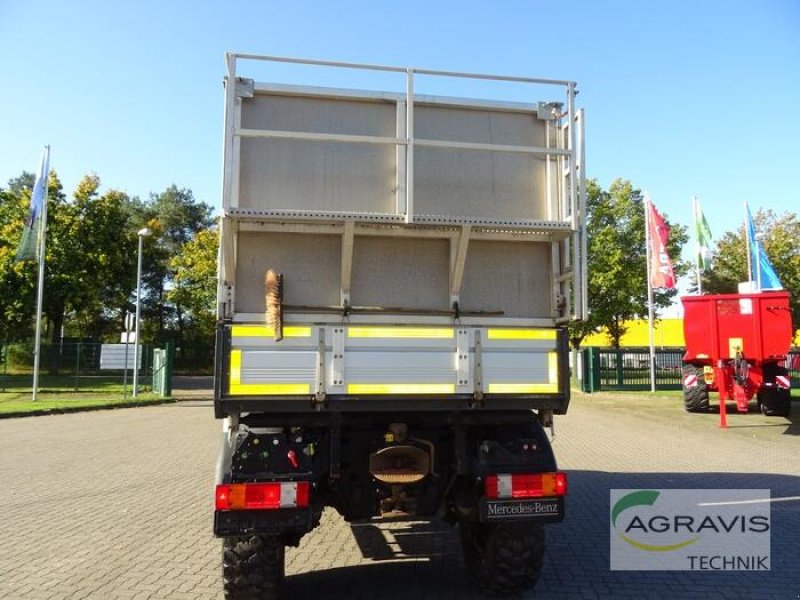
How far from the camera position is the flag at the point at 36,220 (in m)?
20.3

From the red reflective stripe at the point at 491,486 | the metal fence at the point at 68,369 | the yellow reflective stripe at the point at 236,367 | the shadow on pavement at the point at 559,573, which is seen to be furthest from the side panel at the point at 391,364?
the metal fence at the point at 68,369

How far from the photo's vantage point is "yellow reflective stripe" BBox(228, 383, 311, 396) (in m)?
3.95

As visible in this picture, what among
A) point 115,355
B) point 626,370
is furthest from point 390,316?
point 115,355

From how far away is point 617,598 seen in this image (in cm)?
426

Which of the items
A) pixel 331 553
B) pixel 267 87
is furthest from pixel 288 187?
pixel 331 553

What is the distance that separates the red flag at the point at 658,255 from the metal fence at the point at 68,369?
19.6 meters

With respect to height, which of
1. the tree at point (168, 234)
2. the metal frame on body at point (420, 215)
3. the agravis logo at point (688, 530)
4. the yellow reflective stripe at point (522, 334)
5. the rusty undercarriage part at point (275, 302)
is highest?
the tree at point (168, 234)

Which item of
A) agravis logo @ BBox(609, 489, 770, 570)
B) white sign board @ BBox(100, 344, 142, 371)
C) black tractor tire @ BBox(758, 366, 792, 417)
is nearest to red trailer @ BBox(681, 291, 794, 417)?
black tractor tire @ BBox(758, 366, 792, 417)

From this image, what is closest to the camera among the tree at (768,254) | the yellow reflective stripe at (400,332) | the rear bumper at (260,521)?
the rear bumper at (260,521)

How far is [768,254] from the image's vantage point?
106ft

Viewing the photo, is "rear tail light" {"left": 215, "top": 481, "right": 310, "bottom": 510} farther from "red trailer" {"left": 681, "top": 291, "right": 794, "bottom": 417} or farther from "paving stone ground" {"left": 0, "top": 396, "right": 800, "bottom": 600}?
"red trailer" {"left": 681, "top": 291, "right": 794, "bottom": 417}

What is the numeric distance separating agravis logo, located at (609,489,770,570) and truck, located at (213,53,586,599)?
150cm

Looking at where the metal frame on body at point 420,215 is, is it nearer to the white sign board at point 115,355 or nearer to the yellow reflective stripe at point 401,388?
the yellow reflective stripe at point 401,388

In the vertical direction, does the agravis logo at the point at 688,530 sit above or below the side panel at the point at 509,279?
below
